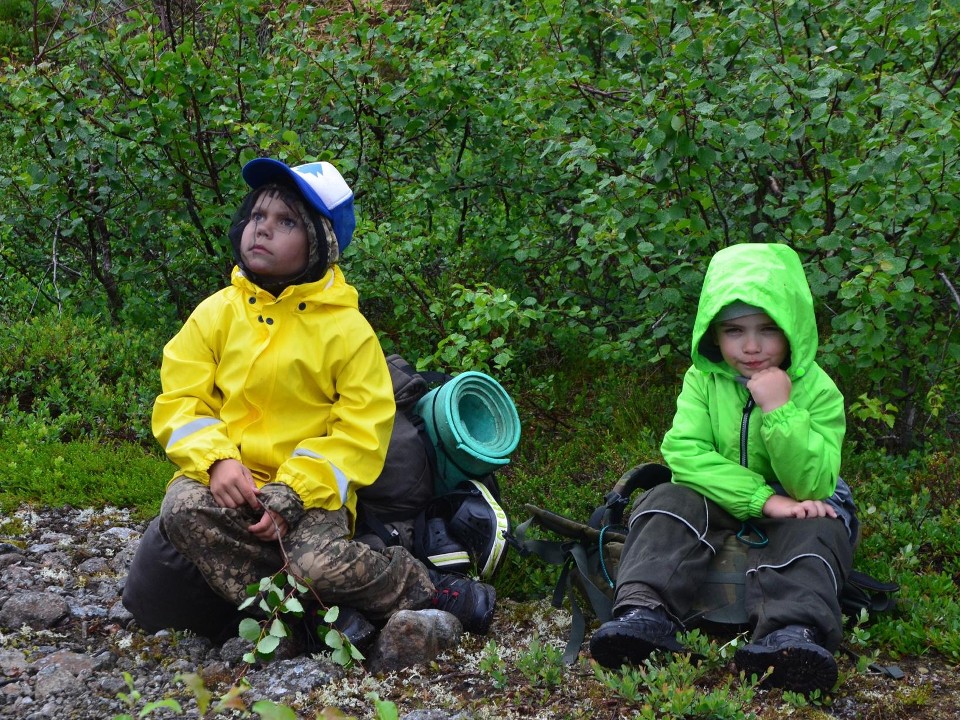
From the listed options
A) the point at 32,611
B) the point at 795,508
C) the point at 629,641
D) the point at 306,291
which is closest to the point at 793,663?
the point at 629,641

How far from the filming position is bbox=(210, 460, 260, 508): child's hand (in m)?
3.68

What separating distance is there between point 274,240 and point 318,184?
273 mm

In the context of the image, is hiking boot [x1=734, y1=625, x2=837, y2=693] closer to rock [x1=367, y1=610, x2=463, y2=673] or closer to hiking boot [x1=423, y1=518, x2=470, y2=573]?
rock [x1=367, y1=610, x2=463, y2=673]

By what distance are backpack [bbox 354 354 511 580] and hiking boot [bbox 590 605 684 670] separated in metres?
0.81

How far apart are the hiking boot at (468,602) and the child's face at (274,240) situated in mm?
1343

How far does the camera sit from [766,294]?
390cm

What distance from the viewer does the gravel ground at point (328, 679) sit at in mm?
3402

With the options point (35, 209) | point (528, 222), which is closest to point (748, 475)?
point (528, 222)

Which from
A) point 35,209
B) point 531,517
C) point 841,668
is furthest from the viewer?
point 35,209

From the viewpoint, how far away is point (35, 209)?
7.35 metres

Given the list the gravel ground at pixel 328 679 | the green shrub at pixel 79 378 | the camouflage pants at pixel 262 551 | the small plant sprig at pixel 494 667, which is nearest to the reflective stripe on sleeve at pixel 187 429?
the camouflage pants at pixel 262 551

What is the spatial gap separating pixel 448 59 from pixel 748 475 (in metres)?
3.41

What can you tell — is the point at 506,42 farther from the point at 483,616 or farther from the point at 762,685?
the point at 762,685

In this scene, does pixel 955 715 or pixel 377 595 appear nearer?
pixel 955 715
